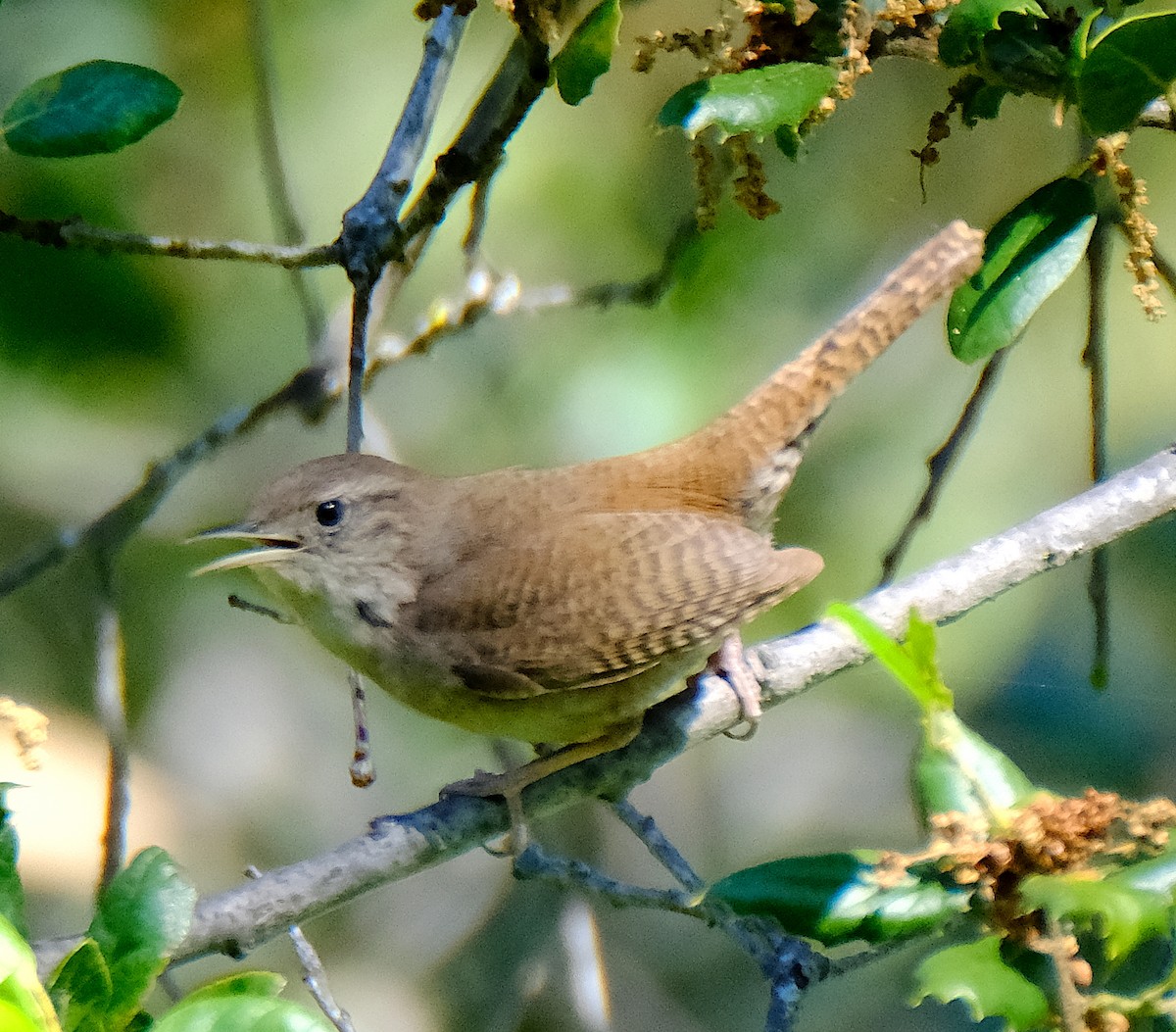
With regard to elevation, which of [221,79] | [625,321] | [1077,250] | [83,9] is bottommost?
[1077,250]

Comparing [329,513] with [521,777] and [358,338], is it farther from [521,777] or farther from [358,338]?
[521,777]

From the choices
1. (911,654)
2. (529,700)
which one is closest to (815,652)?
(529,700)

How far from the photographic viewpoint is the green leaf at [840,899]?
4.94 ft

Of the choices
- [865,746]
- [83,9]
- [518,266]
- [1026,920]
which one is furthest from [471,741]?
[1026,920]

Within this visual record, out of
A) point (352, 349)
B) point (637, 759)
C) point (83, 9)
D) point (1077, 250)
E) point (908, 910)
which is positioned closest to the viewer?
point (908, 910)

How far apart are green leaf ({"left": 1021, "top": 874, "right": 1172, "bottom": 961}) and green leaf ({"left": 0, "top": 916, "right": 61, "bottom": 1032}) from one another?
3.11ft

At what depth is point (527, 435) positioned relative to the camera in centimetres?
372

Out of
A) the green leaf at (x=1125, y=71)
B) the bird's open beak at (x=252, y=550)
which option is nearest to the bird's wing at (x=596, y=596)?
the bird's open beak at (x=252, y=550)

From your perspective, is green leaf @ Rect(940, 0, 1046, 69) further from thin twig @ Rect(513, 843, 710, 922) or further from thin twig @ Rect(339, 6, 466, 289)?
thin twig @ Rect(513, 843, 710, 922)

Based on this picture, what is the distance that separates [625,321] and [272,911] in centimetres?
230

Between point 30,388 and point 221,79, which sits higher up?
point 221,79

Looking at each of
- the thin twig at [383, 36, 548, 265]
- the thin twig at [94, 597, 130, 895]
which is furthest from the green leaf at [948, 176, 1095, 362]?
the thin twig at [94, 597, 130, 895]

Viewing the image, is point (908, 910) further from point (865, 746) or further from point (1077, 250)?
point (865, 746)

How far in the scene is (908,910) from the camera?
4.95 ft
